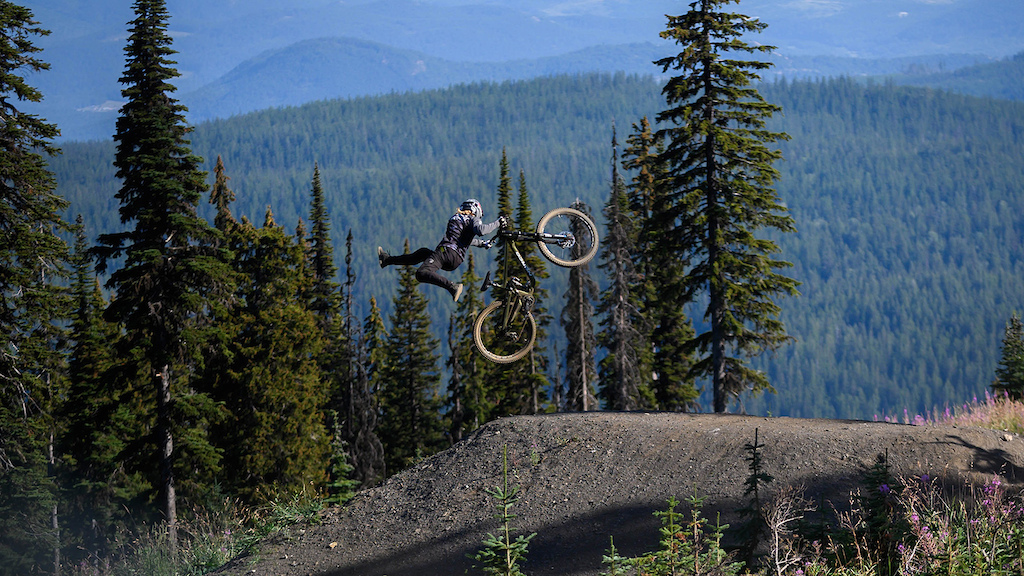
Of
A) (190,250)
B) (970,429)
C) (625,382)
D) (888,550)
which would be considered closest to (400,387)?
(625,382)

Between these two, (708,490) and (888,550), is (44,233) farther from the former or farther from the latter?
(888,550)

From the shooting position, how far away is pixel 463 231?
426 inches

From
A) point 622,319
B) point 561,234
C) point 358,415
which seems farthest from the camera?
point 358,415

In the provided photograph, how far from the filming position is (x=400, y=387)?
1977 inches

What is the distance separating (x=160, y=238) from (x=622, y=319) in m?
18.2

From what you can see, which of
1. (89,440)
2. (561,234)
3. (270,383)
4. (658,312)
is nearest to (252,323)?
(270,383)

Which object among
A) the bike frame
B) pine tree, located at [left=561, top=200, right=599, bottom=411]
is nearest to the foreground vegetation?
the bike frame

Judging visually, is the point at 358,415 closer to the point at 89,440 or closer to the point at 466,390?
the point at 466,390

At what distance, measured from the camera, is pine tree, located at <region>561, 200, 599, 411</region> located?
30.4 metres

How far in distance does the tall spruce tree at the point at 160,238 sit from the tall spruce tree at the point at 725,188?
14.6m

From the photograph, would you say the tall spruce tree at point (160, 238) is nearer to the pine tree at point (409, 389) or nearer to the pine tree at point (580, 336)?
the pine tree at point (580, 336)

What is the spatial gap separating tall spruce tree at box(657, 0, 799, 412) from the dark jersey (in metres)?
15.3

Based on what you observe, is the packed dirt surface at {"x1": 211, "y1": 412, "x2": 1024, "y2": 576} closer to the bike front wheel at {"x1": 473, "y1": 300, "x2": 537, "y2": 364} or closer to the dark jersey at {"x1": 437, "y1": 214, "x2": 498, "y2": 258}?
the bike front wheel at {"x1": 473, "y1": 300, "x2": 537, "y2": 364}

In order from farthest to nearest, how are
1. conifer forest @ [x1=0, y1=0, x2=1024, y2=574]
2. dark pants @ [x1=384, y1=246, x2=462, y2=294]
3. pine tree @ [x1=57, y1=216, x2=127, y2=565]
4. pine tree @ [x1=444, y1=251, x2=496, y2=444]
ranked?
1. pine tree @ [x1=444, y1=251, x2=496, y2=444]
2. pine tree @ [x1=57, y1=216, x2=127, y2=565]
3. conifer forest @ [x1=0, y1=0, x2=1024, y2=574]
4. dark pants @ [x1=384, y1=246, x2=462, y2=294]
